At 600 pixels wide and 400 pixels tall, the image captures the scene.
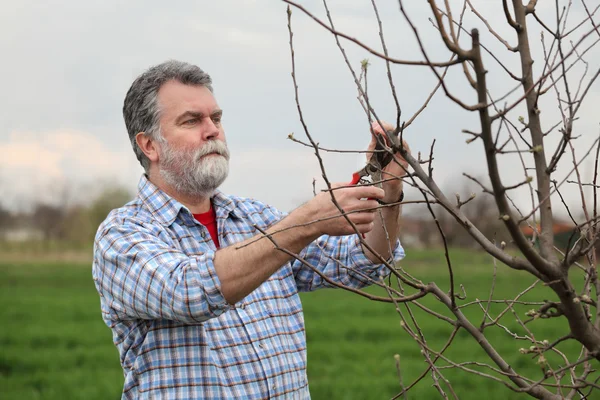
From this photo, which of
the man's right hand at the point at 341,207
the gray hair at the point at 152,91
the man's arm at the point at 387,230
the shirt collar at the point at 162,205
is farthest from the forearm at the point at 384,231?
the gray hair at the point at 152,91

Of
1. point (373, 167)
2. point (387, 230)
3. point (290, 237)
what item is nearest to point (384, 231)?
point (387, 230)

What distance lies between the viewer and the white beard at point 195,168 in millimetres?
3094

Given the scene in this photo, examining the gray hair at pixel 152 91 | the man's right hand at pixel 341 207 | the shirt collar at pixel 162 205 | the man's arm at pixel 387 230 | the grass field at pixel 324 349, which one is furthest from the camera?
the grass field at pixel 324 349

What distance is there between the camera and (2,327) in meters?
14.0

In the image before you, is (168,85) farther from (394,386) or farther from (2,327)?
(2,327)

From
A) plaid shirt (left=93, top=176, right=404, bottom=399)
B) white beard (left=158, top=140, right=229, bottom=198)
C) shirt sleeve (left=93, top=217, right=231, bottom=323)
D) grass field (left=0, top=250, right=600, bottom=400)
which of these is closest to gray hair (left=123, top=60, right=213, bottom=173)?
white beard (left=158, top=140, right=229, bottom=198)

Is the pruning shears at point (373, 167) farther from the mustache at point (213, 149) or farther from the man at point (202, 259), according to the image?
the mustache at point (213, 149)

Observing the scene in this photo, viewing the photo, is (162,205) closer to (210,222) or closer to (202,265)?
(210,222)

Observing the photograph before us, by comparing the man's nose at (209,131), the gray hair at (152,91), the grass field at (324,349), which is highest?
the gray hair at (152,91)

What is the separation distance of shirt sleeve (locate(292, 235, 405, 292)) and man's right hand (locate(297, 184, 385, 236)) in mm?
807

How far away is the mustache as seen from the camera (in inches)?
123

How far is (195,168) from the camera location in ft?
10.1

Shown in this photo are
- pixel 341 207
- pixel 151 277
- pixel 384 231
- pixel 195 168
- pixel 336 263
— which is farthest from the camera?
pixel 336 263

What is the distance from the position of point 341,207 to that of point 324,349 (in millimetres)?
8964
